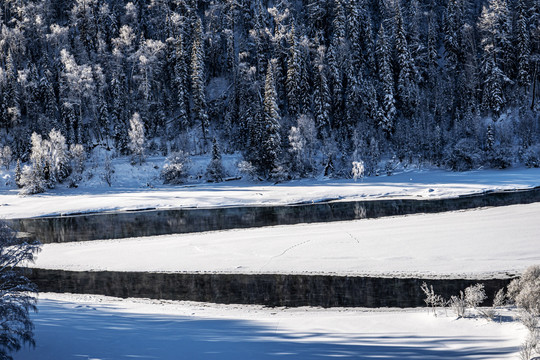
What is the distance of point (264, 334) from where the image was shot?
48.1ft

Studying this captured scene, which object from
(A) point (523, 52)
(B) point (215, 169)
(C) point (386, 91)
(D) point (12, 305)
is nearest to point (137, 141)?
(B) point (215, 169)

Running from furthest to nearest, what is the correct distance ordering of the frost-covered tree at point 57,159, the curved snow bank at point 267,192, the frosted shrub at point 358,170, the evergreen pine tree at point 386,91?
the evergreen pine tree at point 386,91
the frost-covered tree at point 57,159
the frosted shrub at point 358,170
the curved snow bank at point 267,192

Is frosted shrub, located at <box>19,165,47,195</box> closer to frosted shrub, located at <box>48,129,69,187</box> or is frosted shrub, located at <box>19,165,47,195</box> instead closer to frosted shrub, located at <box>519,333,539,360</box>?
frosted shrub, located at <box>48,129,69,187</box>

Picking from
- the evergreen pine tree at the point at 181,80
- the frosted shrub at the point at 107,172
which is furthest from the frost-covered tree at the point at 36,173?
the evergreen pine tree at the point at 181,80

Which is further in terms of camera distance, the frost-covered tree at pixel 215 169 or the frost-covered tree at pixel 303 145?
the frost-covered tree at pixel 215 169

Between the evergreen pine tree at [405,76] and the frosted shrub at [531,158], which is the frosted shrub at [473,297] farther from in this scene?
the evergreen pine tree at [405,76]

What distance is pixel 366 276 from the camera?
21.7 m

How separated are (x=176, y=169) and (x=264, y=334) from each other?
45.2 m

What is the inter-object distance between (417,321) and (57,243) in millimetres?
29664

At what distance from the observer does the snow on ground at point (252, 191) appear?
44.5 m

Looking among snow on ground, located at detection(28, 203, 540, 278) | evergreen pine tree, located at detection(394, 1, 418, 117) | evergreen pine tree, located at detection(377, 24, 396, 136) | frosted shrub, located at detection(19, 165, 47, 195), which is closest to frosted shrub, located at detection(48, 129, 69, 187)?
frosted shrub, located at detection(19, 165, 47, 195)

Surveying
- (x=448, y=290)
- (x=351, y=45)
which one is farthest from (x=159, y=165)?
(x=448, y=290)

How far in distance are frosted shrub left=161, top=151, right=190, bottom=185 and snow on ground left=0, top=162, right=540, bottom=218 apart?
1575 mm

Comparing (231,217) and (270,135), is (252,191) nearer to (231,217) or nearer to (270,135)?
(270,135)
